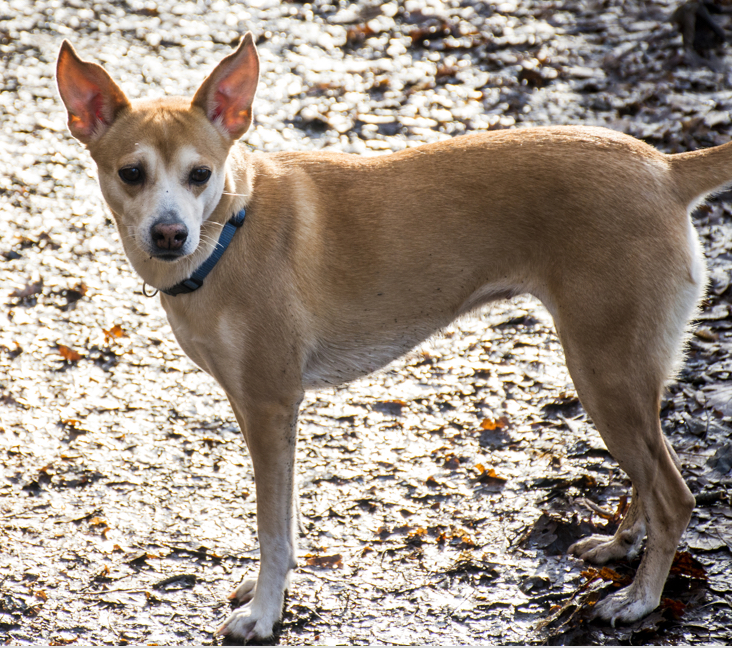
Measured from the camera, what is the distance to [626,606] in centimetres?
319

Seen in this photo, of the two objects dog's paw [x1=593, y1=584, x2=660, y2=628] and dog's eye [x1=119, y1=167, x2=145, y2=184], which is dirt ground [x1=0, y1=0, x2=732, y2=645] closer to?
dog's paw [x1=593, y1=584, x2=660, y2=628]

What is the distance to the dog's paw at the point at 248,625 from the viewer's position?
10.7 ft

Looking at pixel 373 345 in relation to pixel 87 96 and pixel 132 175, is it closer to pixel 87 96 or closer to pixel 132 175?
pixel 132 175

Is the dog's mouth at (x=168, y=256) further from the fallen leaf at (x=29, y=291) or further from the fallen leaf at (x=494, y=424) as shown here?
the fallen leaf at (x=29, y=291)

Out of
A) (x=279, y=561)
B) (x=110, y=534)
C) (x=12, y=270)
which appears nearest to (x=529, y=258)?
(x=279, y=561)

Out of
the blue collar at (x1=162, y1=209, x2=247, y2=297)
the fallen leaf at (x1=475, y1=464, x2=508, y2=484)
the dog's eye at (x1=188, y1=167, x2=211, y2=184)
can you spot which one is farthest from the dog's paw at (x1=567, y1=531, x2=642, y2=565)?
the dog's eye at (x1=188, y1=167, x2=211, y2=184)

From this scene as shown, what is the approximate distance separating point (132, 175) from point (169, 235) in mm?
326

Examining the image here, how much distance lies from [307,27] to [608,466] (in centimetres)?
707

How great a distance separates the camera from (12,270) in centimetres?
568

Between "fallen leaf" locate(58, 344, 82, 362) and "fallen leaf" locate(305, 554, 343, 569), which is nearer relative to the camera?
"fallen leaf" locate(305, 554, 343, 569)

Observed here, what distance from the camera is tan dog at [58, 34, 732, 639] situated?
3.07 m

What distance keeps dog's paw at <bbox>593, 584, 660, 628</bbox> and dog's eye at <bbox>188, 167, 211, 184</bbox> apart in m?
2.38

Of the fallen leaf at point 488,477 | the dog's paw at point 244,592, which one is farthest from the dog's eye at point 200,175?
the fallen leaf at point 488,477

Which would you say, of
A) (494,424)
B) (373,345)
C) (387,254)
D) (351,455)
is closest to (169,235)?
(387,254)
